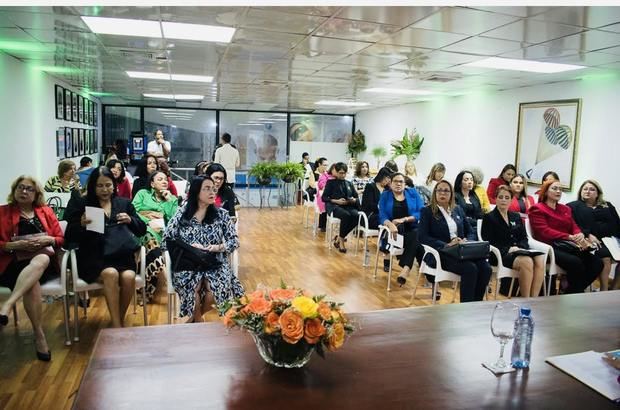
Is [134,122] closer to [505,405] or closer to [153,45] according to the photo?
[153,45]

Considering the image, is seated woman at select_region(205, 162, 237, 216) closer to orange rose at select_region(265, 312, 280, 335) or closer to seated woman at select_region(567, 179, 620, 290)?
orange rose at select_region(265, 312, 280, 335)

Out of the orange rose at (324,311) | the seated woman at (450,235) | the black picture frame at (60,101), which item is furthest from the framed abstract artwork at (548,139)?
the black picture frame at (60,101)

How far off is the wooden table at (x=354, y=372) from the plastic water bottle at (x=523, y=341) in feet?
0.16

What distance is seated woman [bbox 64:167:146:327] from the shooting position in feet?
11.7

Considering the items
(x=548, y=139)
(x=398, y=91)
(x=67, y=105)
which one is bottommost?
(x=548, y=139)

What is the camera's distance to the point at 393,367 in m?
1.62

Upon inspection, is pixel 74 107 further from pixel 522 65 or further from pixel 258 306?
pixel 258 306

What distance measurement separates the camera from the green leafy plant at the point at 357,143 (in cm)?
1454

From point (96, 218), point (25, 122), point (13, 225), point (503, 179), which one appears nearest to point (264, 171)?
point (25, 122)

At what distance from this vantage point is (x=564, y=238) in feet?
15.9

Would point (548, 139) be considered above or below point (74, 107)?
below

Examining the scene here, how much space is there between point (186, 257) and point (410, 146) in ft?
27.5

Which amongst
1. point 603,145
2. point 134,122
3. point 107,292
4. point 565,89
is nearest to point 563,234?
point 603,145

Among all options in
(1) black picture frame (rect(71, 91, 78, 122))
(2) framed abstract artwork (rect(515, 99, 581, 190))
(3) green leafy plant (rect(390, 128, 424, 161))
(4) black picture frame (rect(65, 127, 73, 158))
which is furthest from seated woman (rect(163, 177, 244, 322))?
(3) green leafy plant (rect(390, 128, 424, 161))
